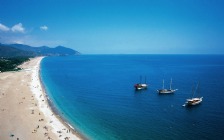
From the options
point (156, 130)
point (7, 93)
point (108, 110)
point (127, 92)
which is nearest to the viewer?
point (156, 130)

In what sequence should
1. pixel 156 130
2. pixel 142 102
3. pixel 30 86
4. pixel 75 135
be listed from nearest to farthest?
pixel 75 135 < pixel 156 130 < pixel 142 102 < pixel 30 86

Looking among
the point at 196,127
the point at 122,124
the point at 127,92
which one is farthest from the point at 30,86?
the point at 196,127

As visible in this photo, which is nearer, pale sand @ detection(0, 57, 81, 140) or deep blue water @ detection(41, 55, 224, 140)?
pale sand @ detection(0, 57, 81, 140)

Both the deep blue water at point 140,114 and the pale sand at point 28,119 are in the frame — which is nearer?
the pale sand at point 28,119

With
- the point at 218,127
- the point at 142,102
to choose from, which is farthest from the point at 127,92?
the point at 218,127

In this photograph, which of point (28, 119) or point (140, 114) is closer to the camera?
point (28, 119)

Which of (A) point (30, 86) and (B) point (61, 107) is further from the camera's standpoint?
(A) point (30, 86)

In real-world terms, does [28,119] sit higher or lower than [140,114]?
higher

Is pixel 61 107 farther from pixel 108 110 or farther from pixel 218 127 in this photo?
pixel 218 127

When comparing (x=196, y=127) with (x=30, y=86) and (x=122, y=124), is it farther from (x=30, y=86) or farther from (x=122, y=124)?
(x=30, y=86)
